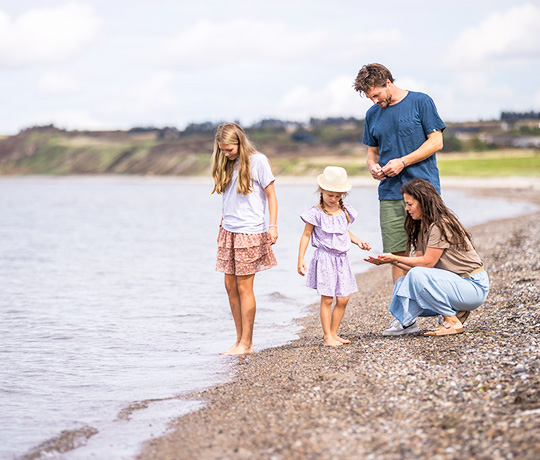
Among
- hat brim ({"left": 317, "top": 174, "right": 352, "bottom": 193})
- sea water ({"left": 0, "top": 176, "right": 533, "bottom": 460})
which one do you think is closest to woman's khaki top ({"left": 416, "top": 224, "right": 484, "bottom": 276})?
hat brim ({"left": 317, "top": 174, "right": 352, "bottom": 193})

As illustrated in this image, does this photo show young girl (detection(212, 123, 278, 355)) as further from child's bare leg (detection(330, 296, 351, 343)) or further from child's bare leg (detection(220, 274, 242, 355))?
child's bare leg (detection(330, 296, 351, 343))

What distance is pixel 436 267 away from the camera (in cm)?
573

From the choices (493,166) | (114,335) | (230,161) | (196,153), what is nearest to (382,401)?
(230,161)

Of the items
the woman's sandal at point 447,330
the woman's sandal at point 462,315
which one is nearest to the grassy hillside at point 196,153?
the woman's sandal at point 462,315

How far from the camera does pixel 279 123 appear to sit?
5069 inches

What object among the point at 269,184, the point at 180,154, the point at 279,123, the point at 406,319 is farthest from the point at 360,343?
the point at 279,123

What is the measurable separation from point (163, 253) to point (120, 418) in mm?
12254

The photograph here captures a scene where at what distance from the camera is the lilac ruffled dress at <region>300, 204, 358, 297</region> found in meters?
5.75

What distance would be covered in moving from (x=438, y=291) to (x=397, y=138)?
1.33 meters

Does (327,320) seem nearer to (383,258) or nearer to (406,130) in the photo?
(383,258)

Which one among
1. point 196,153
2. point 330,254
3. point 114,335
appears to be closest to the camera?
point 330,254

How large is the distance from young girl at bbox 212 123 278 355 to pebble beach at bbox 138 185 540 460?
34.3 inches

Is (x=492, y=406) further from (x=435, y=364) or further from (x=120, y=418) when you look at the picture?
(x=120, y=418)

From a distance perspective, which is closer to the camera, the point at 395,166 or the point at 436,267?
the point at 395,166
